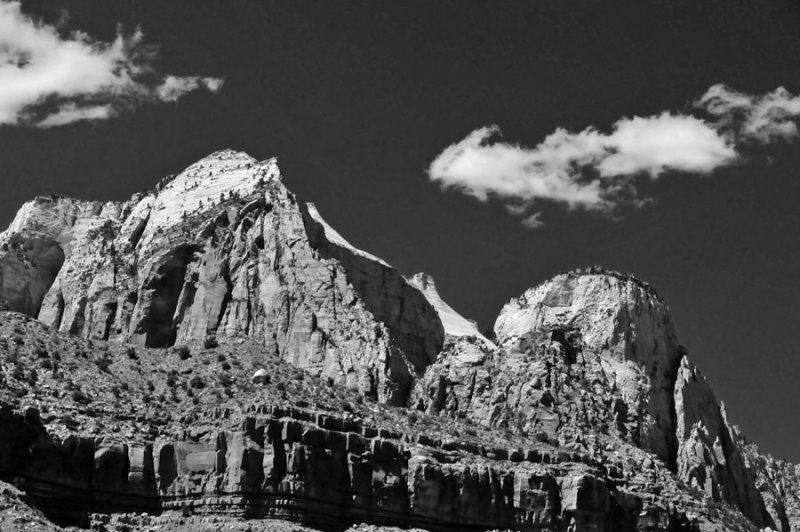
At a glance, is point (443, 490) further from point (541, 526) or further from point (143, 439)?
point (143, 439)

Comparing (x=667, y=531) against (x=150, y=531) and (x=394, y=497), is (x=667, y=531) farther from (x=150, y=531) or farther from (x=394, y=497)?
(x=150, y=531)

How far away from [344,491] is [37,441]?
24856mm

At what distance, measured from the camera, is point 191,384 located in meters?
196

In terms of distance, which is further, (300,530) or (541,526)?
(541,526)

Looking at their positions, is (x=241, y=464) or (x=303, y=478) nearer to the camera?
(x=241, y=464)

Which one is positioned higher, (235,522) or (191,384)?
(191,384)

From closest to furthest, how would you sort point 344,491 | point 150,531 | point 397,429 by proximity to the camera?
point 150,531 → point 344,491 → point 397,429

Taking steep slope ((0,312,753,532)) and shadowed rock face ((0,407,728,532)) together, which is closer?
shadowed rock face ((0,407,728,532))

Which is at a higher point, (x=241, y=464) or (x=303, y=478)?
(x=241, y=464)

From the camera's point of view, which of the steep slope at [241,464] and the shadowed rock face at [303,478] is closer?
the shadowed rock face at [303,478]

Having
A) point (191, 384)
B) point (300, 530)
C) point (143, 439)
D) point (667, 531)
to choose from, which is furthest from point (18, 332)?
point (667, 531)

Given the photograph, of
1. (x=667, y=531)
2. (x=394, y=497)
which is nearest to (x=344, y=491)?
(x=394, y=497)

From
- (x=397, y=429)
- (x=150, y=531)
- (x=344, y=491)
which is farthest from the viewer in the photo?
(x=397, y=429)

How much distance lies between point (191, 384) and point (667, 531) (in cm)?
4274
